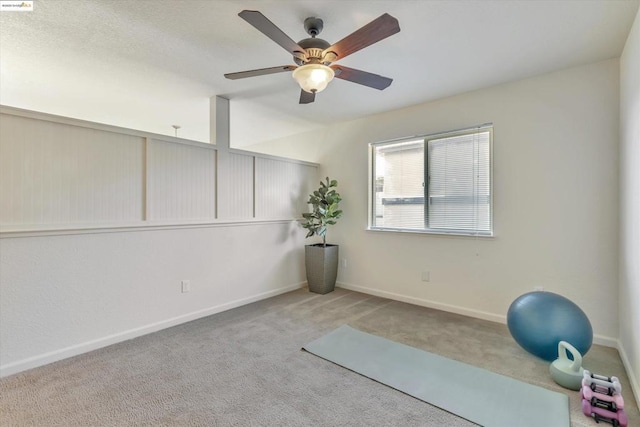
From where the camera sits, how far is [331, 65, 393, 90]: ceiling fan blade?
6.73 ft

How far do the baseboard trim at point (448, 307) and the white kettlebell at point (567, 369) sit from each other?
2.96ft

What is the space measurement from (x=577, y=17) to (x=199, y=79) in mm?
3254

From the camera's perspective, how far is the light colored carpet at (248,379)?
1.73 m

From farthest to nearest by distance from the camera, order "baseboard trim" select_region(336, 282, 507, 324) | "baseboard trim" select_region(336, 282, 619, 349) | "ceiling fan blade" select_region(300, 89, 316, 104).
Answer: "baseboard trim" select_region(336, 282, 507, 324)
"baseboard trim" select_region(336, 282, 619, 349)
"ceiling fan blade" select_region(300, 89, 316, 104)

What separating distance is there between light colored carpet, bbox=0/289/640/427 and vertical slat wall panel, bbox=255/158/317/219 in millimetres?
1618

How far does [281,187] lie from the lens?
4297 millimetres

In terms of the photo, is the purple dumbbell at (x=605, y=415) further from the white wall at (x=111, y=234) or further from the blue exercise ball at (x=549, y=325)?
the white wall at (x=111, y=234)

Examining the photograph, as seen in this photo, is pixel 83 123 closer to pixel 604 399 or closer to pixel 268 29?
pixel 268 29

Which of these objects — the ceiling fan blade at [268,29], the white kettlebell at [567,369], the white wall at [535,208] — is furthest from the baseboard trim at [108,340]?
the white kettlebell at [567,369]

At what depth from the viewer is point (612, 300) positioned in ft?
8.42

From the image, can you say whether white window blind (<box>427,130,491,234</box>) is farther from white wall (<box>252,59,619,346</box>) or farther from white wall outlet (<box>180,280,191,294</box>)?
white wall outlet (<box>180,280,191,294</box>)

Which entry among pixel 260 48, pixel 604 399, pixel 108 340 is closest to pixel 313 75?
pixel 260 48

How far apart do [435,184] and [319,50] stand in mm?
2401

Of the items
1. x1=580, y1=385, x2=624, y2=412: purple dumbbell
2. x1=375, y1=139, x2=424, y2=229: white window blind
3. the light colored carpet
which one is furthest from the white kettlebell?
x1=375, y1=139, x2=424, y2=229: white window blind
